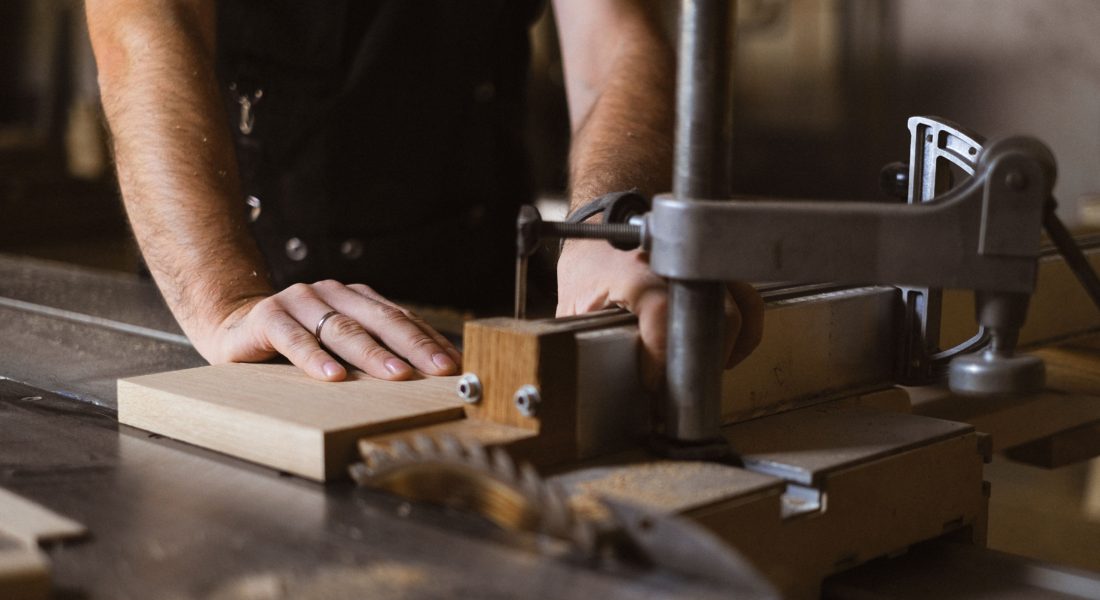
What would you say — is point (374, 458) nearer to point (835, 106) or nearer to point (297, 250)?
point (297, 250)

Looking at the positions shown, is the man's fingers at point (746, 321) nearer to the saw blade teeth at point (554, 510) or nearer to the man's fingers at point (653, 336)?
the man's fingers at point (653, 336)

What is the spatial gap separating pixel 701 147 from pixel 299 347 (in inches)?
16.9

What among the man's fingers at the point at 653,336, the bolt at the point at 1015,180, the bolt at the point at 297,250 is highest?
the bolt at the point at 1015,180

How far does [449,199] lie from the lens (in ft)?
7.16

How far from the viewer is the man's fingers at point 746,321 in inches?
36.1

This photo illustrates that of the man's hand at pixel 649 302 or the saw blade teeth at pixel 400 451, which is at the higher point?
the man's hand at pixel 649 302

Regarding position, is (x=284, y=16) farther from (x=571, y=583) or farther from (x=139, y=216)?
(x=571, y=583)

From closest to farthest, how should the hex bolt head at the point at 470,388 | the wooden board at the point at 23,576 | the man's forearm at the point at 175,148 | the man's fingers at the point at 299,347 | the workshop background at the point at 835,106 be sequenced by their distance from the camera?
the wooden board at the point at 23,576 < the hex bolt head at the point at 470,388 < the man's fingers at the point at 299,347 < the man's forearm at the point at 175,148 < the workshop background at the point at 835,106

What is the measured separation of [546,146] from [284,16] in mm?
2447

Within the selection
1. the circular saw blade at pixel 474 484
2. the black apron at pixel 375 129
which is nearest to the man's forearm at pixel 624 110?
the black apron at pixel 375 129

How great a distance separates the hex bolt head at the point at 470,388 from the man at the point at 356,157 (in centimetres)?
13

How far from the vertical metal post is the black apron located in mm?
1288

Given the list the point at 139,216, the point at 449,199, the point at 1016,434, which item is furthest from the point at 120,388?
the point at 449,199

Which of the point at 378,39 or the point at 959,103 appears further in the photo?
the point at 959,103
